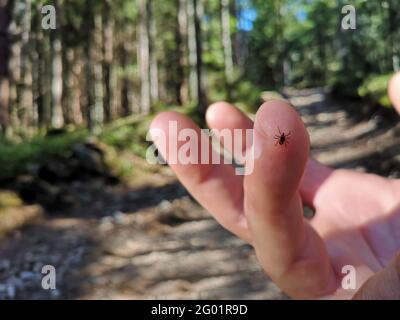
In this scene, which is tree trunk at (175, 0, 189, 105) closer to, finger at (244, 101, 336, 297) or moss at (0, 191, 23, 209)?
moss at (0, 191, 23, 209)

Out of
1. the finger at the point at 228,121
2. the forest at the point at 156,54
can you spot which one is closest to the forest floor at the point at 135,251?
the finger at the point at 228,121

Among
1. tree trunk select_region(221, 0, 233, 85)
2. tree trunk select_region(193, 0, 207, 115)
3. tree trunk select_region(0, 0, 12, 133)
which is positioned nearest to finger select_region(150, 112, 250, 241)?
tree trunk select_region(0, 0, 12, 133)

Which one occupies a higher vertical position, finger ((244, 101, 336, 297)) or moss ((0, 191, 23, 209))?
finger ((244, 101, 336, 297))

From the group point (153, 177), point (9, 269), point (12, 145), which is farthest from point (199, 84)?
point (9, 269)

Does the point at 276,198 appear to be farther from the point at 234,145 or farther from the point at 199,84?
the point at 199,84

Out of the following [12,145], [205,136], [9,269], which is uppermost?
[205,136]

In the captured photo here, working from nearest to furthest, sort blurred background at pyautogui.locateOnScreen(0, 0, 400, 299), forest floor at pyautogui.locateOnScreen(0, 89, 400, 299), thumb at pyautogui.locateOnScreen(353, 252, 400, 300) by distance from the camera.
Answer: thumb at pyautogui.locateOnScreen(353, 252, 400, 300)
forest floor at pyautogui.locateOnScreen(0, 89, 400, 299)
blurred background at pyautogui.locateOnScreen(0, 0, 400, 299)

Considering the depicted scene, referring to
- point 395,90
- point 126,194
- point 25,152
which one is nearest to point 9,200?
point 25,152
